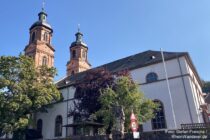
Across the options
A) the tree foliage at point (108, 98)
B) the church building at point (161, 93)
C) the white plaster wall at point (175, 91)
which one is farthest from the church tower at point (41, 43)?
the white plaster wall at point (175, 91)

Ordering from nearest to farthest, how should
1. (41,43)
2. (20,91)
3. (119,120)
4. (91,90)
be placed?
(119,120)
(91,90)
(20,91)
(41,43)

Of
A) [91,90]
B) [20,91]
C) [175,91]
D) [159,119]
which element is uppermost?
[20,91]

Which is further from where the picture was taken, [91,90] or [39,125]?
[39,125]

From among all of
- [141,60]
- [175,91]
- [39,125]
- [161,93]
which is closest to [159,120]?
[161,93]

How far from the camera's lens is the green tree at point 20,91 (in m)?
24.3

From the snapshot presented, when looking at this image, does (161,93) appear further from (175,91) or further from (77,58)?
(77,58)

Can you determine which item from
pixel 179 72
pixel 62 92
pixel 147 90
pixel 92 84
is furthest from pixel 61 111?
pixel 179 72

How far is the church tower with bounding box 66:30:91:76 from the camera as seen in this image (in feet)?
148

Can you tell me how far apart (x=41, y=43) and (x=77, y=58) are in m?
Answer: 9.12

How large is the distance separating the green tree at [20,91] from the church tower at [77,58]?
1595 cm

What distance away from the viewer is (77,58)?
149 feet

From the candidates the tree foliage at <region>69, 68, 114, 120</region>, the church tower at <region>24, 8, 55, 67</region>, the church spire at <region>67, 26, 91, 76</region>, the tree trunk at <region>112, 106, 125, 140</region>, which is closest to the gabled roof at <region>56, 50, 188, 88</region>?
the tree foliage at <region>69, 68, 114, 120</region>

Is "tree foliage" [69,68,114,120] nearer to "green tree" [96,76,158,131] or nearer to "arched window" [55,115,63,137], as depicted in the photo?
"green tree" [96,76,158,131]

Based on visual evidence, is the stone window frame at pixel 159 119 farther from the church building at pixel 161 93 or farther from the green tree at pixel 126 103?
the green tree at pixel 126 103
